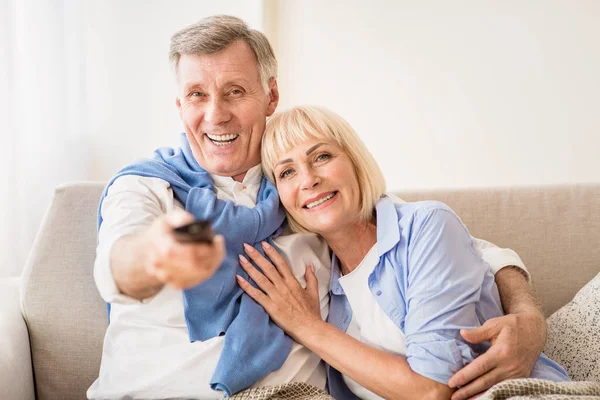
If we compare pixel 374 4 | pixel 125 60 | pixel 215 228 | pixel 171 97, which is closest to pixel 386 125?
pixel 374 4

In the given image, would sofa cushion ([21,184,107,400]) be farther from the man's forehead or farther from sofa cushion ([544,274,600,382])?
sofa cushion ([544,274,600,382])

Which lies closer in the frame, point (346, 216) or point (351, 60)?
point (346, 216)

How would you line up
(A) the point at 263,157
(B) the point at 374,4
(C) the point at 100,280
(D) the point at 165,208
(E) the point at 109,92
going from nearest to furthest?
1. (C) the point at 100,280
2. (D) the point at 165,208
3. (A) the point at 263,157
4. (E) the point at 109,92
5. (B) the point at 374,4

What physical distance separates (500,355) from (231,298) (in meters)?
0.64

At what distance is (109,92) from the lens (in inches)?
113

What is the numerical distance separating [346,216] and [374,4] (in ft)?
5.96

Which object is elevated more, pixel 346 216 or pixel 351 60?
pixel 351 60

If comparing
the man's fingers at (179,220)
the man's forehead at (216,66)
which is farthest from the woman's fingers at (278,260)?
the man's fingers at (179,220)

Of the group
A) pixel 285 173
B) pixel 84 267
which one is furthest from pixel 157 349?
pixel 285 173

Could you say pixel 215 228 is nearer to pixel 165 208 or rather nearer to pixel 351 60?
pixel 165 208

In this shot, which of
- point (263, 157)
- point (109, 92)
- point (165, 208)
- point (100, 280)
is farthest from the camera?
point (109, 92)

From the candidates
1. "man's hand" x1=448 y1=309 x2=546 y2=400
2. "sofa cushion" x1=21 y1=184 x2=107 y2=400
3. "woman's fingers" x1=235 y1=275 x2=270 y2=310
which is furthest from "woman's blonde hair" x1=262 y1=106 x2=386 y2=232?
"sofa cushion" x1=21 y1=184 x2=107 y2=400

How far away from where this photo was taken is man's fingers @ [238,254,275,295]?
168cm

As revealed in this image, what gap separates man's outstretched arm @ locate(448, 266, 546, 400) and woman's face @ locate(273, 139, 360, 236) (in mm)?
433
